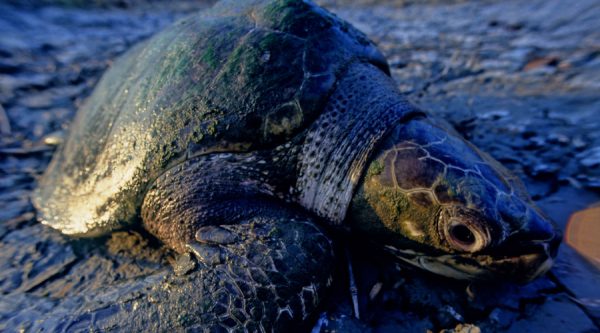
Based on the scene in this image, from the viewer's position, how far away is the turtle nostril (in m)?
1.79

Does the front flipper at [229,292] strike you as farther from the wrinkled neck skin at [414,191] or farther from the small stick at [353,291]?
the wrinkled neck skin at [414,191]

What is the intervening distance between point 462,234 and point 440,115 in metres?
1.89

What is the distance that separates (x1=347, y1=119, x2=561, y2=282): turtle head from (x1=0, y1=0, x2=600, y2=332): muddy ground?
0.61ft

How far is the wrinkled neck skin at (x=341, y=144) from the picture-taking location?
82.1 inches

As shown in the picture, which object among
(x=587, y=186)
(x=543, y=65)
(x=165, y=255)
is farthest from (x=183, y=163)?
(x=543, y=65)

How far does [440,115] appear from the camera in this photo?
346cm

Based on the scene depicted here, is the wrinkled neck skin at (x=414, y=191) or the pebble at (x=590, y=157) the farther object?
the pebble at (x=590, y=157)

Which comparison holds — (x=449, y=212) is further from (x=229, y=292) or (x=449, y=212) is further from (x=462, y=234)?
(x=229, y=292)

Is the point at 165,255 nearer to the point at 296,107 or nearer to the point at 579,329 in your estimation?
the point at 296,107

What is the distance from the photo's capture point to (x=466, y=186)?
1.80 m

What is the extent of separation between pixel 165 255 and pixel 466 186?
5.85 feet

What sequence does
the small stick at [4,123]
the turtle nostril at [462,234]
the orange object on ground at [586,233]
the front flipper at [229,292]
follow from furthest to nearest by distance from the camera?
the small stick at [4,123] < the orange object on ground at [586,233] < the turtle nostril at [462,234] < the front flipper at [229,292]

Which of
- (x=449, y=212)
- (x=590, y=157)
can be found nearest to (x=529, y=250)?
(x=449, y=212)

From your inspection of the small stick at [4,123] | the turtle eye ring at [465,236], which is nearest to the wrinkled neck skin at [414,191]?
the turtle eye ring at [465,236]
